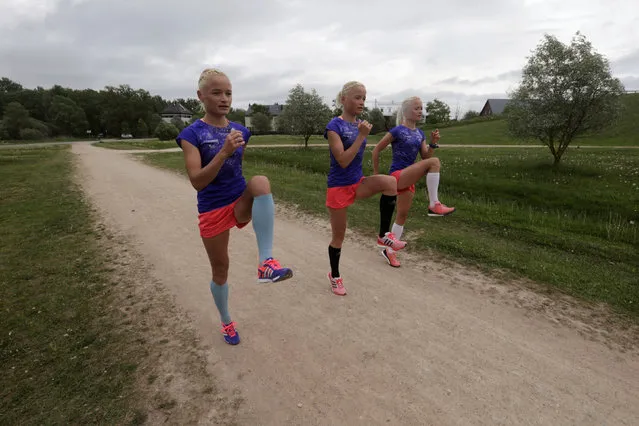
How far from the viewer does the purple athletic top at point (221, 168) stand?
10.3 feet

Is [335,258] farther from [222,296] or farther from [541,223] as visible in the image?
[541,223]

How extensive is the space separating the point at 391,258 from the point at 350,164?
2146mm

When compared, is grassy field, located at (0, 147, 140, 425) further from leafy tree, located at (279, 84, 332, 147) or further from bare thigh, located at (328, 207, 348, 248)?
leafy tree, located at (279, 84, 332, 147)

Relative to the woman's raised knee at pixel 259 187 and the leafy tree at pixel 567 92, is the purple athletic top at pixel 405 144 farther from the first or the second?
the leafy tree at pixel 567 92

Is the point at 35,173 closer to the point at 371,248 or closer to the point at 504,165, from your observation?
the point at 371,248

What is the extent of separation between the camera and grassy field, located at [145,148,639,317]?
5613 millimetres

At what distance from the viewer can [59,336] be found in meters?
4.00

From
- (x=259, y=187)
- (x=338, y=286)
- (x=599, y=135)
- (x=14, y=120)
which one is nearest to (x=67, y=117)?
(x=14, y=120)

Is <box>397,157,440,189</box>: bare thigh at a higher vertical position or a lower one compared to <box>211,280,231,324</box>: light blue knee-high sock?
higher

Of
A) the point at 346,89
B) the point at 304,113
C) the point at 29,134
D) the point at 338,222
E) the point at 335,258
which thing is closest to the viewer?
the point at 346,89

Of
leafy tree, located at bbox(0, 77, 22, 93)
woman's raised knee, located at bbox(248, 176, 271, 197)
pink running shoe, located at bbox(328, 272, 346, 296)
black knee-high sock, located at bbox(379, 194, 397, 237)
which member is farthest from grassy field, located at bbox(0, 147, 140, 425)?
leafy tree, located at bbox(0, 77, 22, 93)

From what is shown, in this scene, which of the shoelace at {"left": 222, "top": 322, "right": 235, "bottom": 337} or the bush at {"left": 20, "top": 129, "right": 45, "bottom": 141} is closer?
the shoelace at {"left": 222, "top": 322, "right": 235, "bottom": 337}

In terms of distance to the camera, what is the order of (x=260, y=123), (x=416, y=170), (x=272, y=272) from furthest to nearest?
1. (x=260, y=123)
2. (x=416, y=170)
3. (x=272, y=272)

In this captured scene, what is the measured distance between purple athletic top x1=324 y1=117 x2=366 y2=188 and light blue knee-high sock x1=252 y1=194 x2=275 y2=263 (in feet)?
5.05
